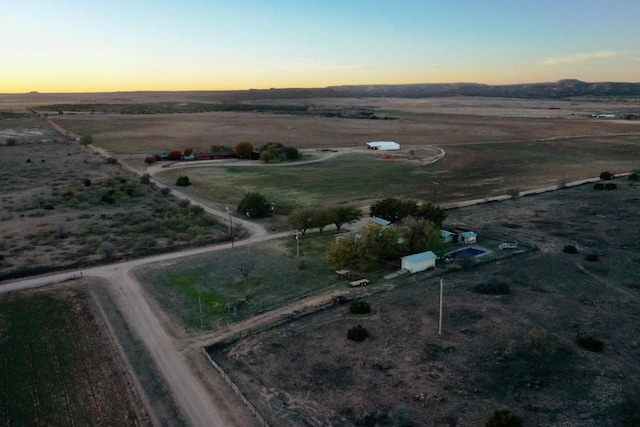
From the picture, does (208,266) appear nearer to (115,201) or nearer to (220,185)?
(115,201)

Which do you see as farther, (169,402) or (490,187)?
(490,187)

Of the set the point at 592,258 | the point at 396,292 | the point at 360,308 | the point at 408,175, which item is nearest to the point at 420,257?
the point at 396,292

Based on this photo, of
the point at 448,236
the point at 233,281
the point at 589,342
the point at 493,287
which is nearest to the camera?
the point at 589,342

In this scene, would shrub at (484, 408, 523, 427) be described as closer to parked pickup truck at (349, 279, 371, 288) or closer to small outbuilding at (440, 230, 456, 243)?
parked pickup truck at (349, 279, 371, 288)

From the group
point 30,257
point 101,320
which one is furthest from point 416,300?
point 30,257

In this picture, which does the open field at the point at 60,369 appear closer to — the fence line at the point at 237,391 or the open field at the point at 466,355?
the fence line at the point at 237,391

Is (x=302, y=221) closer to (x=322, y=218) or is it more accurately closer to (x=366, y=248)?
(x=322, y=218)
